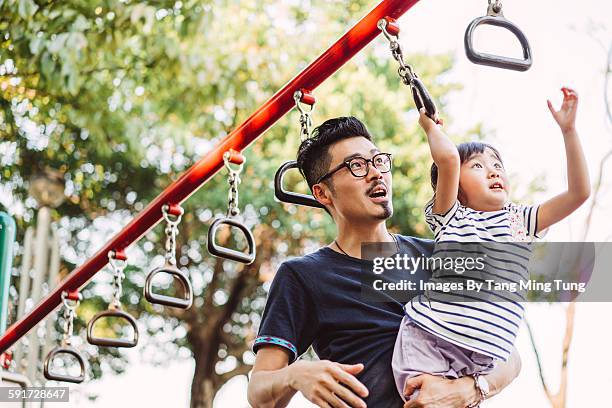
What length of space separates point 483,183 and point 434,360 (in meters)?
0.35

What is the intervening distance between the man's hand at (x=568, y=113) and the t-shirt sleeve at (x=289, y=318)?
55cm

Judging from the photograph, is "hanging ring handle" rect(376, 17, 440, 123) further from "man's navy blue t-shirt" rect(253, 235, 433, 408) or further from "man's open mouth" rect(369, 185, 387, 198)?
"man's navy blue t-shirt" rect(253, 235, 433, 408)

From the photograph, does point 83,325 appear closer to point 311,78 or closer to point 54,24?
point 54,24

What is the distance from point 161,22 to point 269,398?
3159mm

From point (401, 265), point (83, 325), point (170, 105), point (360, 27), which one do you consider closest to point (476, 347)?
point (401, 265)

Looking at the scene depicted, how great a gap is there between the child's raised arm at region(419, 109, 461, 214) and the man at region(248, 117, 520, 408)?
194 mm

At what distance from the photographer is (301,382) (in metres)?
1.33

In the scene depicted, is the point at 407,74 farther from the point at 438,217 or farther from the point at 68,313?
the point at 68,313

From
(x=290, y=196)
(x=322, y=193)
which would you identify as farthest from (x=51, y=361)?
(x=322, y=193)

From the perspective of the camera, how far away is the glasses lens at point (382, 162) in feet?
5.22

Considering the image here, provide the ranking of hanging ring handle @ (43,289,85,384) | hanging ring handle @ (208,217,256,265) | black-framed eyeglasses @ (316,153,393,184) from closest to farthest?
black-framed eyeglasses @ (316,153,393,184)
hanging ring handle @ (208,217,256,265)
hanging ring handle @ (43,289,85,384)

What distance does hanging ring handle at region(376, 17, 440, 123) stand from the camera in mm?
1372

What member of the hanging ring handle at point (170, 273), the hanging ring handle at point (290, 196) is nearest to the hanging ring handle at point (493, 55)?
the hanging ring handle at point (290, 196)

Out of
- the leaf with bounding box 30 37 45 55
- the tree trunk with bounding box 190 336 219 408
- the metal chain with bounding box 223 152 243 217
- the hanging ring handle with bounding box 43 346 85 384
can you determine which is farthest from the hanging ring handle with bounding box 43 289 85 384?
the tree trunk with bounding box 190 336 219 408
